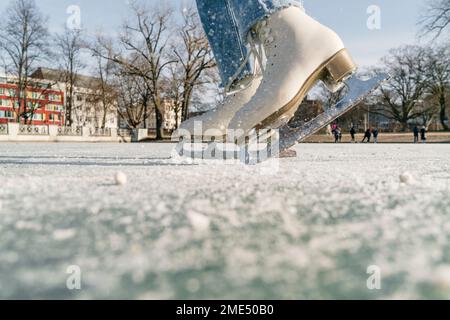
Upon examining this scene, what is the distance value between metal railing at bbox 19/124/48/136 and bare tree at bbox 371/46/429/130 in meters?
24.4

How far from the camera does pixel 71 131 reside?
23.8 meters

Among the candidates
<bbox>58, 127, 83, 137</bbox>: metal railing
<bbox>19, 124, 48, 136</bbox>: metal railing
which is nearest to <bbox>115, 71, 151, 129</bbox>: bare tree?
<bbox>58, 127, 83, 137</bbox>: metal railing

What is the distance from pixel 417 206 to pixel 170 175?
840mm

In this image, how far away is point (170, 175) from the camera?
4.60ft

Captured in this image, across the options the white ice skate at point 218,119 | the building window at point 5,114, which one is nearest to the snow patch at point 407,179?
the white ice skate at point 218,119

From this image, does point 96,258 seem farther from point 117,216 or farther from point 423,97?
point 423,97

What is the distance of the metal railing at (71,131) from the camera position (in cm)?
2294

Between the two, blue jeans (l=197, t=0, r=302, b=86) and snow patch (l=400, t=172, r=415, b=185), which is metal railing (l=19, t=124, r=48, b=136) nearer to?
blue jeans (l=197, t=0, r=302, b=86)

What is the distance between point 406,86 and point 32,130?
93.9ft

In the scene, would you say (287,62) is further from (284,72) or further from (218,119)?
(218,119)

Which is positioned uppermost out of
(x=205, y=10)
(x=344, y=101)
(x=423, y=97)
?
(x=423, y=97)

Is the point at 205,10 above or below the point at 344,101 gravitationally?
above

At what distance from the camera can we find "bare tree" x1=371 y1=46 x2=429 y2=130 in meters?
31.7
